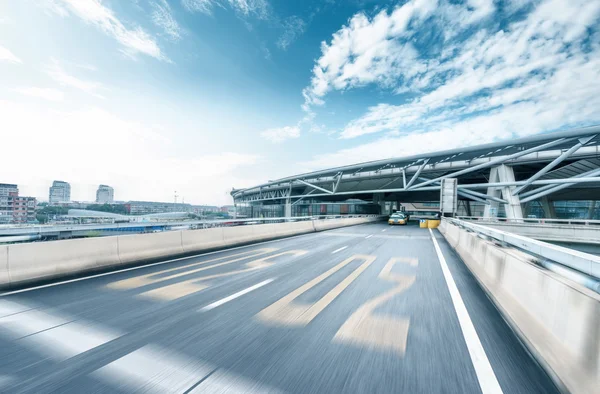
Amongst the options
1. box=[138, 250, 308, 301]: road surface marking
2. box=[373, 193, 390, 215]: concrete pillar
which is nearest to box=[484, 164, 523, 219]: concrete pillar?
box=[373, 193, 390, 215]: concrete pillar

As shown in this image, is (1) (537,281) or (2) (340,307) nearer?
(1) (537,281)

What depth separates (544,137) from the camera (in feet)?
106

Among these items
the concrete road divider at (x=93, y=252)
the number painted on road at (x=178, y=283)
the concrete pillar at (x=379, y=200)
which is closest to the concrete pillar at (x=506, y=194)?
the concrete pillar at (x=379, y=200)

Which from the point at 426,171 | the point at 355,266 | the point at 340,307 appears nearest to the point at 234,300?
the point at 340,307

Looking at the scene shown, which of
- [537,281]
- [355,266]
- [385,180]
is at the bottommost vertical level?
[355,266]

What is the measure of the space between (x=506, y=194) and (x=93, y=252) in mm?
48896

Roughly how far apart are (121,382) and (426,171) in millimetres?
53272

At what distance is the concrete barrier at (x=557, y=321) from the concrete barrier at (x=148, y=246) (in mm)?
9516

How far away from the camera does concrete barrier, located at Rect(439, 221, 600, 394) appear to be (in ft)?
7.21

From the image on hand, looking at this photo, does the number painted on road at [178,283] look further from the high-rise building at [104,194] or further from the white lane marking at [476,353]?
the high-rise building at [104,194]

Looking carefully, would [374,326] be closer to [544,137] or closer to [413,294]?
[413,294]

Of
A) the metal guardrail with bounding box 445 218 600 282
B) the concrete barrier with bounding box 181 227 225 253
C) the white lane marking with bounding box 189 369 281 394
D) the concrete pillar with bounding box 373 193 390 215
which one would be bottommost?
the white lane marking with bounding box 189 369 281 394

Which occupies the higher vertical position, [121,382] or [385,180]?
[385,180]

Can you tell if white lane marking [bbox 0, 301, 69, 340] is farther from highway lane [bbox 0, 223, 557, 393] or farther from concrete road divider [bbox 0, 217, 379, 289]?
concrete road divider [bbox 0, 217, 379, 289]
